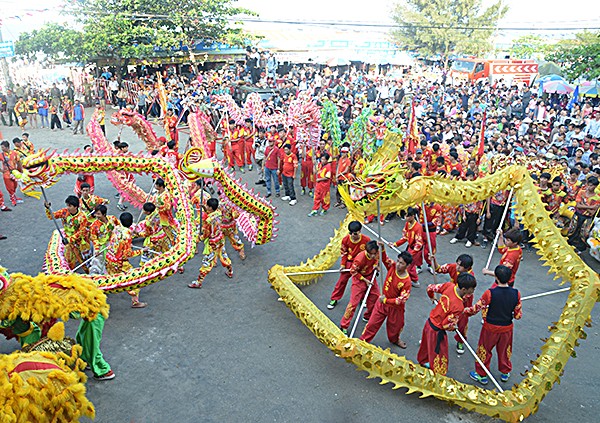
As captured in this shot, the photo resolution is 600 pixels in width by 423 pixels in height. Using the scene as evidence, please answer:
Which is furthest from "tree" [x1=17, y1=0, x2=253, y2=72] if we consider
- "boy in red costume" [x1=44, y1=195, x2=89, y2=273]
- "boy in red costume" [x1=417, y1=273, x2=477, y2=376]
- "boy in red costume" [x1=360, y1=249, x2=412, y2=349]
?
"boy in red costume" [x1=417, y1=273, x2=477, y2=376]

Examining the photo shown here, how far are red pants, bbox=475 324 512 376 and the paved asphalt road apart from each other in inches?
8.7

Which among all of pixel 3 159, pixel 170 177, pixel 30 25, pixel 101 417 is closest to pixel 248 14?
pixel 30 25

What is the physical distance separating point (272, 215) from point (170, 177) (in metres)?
1.69

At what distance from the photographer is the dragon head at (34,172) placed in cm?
607

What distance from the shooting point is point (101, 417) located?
4.30 m

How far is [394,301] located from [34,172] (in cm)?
483

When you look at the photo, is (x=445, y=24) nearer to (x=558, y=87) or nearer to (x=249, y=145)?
(x=558, y=87)

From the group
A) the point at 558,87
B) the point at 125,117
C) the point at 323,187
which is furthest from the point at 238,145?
the point at 558,87

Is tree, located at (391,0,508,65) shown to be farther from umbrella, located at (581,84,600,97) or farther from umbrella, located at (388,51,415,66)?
umbrella, located at (581,84,600,97)

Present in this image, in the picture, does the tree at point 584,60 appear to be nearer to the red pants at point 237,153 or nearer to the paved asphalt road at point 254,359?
the paved asphalt road at point 254,359

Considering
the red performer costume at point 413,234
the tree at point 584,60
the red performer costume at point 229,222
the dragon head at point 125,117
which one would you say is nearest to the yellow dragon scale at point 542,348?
the red performer costume at point 413,234

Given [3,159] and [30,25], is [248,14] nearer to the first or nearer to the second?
[30,25]

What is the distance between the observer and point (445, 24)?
34562mm

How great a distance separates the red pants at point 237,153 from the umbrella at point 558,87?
12304 mm
